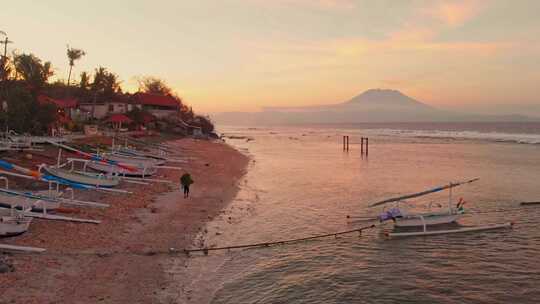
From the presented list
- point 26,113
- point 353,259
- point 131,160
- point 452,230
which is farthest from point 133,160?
point 452,230

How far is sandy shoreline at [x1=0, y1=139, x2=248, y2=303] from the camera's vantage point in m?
9.72

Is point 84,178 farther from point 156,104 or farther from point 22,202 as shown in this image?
point 156,104

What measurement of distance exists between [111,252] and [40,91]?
34749 mm

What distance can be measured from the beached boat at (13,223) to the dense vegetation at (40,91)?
19.9 meters

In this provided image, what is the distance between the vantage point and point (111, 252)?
40.9ft

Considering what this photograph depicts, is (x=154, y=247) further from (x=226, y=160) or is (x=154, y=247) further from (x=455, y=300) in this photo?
(x=226, y=160)

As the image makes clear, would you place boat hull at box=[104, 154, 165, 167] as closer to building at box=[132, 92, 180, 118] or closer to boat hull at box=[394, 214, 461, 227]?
boat hull at box=[394, 214, 461, 227]

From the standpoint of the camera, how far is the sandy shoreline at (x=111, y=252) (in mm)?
9719

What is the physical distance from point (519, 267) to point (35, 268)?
1456 centimetres

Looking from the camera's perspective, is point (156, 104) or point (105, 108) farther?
point (156, 104)

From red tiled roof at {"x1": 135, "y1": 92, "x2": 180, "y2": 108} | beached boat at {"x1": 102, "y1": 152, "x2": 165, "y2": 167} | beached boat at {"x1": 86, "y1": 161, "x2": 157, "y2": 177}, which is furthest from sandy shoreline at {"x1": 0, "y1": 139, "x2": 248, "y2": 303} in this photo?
red tiled roof at {"x1": 135, "y1": 92, "x2": 180, "y2": 108}

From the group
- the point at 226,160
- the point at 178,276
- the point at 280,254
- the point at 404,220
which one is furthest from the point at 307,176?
the point at 178,276

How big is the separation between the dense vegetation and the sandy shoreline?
587 inches

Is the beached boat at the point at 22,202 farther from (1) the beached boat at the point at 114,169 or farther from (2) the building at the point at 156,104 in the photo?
(2) the building at the point at 156,104
